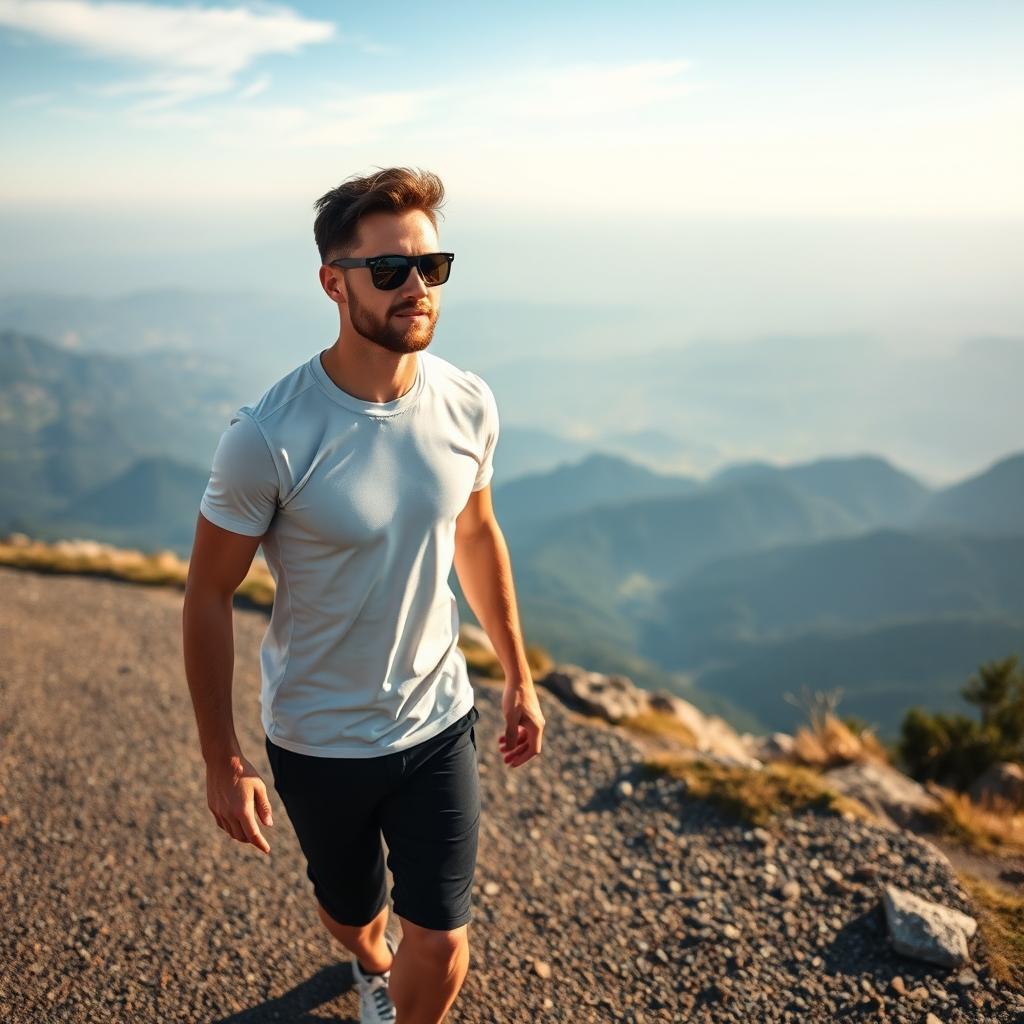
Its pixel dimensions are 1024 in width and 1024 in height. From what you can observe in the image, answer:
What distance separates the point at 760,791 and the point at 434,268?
519cm

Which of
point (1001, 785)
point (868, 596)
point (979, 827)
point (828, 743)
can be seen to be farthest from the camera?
point (868, 596)

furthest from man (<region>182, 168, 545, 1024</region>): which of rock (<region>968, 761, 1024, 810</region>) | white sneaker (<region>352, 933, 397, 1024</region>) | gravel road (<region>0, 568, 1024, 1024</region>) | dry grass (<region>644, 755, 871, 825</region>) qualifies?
rock (<region>968, 761, 1024, 810</region>)

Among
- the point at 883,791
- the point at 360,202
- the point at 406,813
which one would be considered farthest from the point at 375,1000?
the point at 883,791

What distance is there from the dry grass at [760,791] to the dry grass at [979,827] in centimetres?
76

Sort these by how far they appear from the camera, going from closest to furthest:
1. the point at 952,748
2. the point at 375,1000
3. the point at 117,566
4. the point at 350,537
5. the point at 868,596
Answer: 1. the point at 350,537
2. the point at 375,1000
3. the point at 952,748
4. the point at 117,566
5. the point at 868,596

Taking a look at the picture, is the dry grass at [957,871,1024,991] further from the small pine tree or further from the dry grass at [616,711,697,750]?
the small pine tree

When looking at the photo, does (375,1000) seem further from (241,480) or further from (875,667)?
(875,667)

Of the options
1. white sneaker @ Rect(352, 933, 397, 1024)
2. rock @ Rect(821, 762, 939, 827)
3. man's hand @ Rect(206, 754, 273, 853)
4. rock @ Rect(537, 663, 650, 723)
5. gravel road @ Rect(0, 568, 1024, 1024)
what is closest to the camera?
man's hand @ Rect(206, 754, 273, 853)

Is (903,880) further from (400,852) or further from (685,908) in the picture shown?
(400,852)

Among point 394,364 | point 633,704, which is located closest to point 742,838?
point 633,704

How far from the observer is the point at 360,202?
8.59ft

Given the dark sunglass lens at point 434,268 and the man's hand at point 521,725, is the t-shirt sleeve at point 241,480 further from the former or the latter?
the man's hand at point 521,725

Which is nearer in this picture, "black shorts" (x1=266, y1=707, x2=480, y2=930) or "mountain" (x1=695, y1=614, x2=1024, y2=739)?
"black shorts" (x1=266, y1=707, x2=480, y2=930)

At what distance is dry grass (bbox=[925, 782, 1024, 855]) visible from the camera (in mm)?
6285
